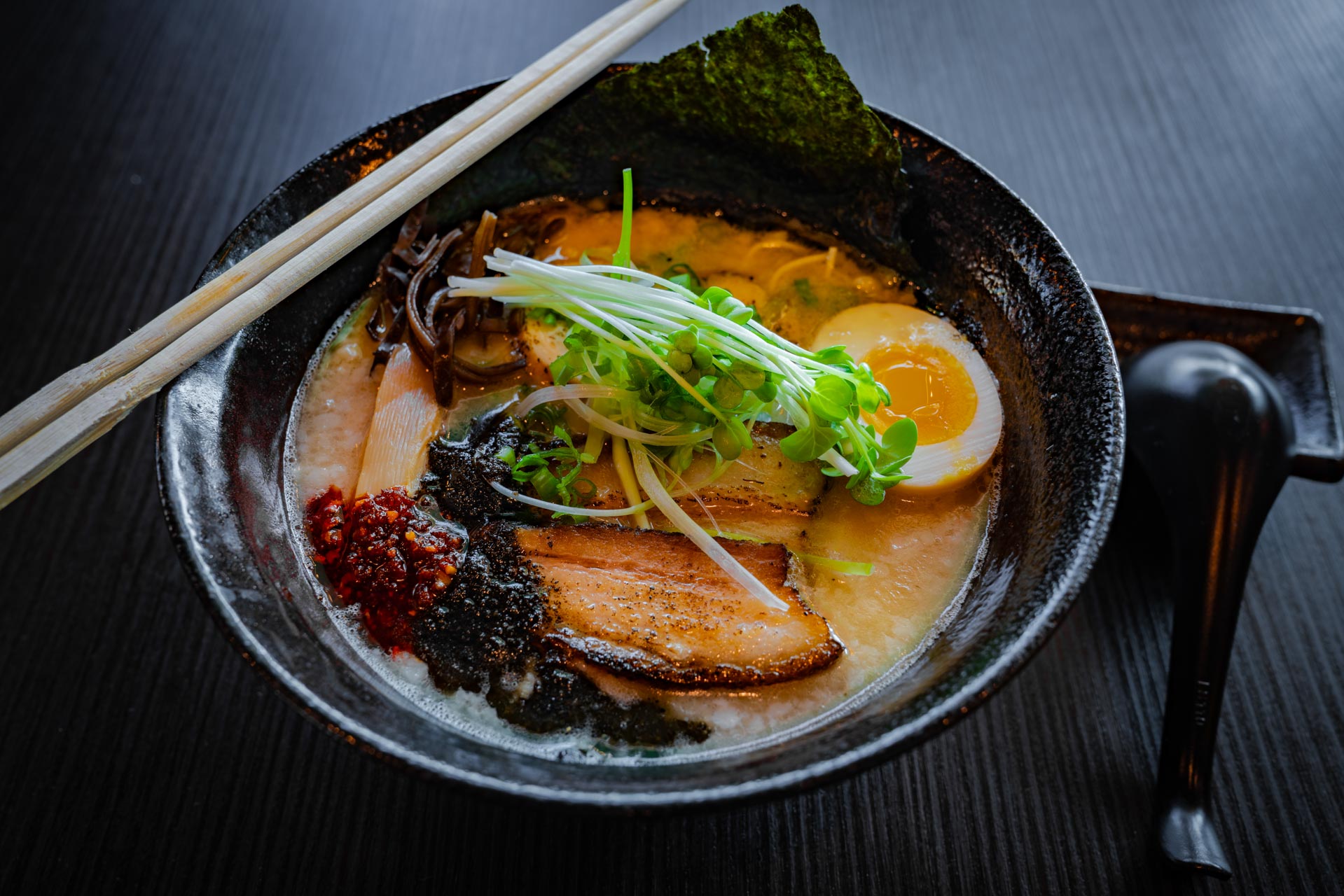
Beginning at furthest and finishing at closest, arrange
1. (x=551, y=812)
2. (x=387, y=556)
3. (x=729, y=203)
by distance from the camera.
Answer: (x=729, y=203)
(x=387, y=556)
(x=551, y=812)

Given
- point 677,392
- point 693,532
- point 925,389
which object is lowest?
point 693,532

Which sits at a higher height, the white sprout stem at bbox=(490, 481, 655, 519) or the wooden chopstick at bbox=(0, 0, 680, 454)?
the wooden chopstick at bbox=(0, 0, 680, 454)

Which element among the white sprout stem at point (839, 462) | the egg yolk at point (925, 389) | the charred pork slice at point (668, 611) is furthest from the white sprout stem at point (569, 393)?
the egg yolk at point (925, 389)

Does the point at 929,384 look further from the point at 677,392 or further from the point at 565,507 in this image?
the point at 565,507

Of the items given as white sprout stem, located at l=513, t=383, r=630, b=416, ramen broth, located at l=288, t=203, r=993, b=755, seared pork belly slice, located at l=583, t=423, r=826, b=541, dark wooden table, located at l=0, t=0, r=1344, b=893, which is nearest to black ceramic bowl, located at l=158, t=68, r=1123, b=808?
ramen broth, located at l=288, t=203, r=993, b=755

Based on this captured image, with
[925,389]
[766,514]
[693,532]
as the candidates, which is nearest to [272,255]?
[693,532]

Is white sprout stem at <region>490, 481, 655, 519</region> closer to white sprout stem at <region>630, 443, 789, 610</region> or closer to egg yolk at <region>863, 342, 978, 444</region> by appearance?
white sprout stem at <region>630, 443, 789, 610</region>
